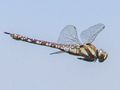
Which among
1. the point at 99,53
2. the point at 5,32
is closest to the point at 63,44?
the point at 99,53

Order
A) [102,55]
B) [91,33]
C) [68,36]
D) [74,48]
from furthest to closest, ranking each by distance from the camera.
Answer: [91,33]
[68,36]
[74,48]
[102,55]

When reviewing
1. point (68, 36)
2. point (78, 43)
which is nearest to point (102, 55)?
point (78, 43)

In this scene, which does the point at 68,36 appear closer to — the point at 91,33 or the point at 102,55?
the point at 91,33

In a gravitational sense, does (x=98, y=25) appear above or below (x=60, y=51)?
above

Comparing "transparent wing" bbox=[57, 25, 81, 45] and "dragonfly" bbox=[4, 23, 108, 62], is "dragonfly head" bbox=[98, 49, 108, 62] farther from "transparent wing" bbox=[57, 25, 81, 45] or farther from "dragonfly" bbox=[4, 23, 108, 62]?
"transparent wing" bbox=[57, 25, 81, 45]

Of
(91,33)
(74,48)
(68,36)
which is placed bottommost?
(74,48)

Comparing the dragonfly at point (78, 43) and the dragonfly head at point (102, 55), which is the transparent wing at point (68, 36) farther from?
the dragonfly head at point (102, 55)

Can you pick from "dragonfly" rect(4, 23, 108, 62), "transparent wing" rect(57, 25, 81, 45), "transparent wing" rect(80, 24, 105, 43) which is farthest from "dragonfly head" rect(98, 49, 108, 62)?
"transparent wing" rect(57, 25, 81, 45)

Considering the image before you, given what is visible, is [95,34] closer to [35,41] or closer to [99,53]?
[99,53]
